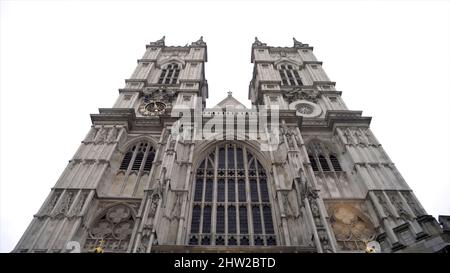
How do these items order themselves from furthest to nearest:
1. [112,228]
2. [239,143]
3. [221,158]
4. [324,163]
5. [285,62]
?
[285,62]
[239,143]
[221,158]
[324,163]
[112,228]

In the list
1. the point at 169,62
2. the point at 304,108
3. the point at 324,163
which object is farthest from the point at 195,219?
the point at 169,62

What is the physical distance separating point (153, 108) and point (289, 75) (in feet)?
47.1

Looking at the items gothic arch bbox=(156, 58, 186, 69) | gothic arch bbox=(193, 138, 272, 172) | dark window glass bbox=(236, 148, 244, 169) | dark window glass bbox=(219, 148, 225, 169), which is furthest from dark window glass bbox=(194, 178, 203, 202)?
gothic arch bbox=(156, 58, 186, 69)

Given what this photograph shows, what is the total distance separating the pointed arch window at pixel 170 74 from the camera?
29.8 meters

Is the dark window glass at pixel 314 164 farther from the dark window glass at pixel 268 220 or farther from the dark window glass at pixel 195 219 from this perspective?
the dark window glass at pixel 195 219

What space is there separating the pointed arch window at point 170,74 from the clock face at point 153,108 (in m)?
4.55

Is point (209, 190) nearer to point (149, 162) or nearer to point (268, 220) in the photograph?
point (268, 220)

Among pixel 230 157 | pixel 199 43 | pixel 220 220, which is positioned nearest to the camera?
pixel 220 220

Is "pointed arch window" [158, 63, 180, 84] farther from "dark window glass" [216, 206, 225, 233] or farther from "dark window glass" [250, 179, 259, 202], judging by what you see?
"dark window glass" [216, 206, 225, 233]

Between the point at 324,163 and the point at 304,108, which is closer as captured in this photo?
the point at 324,163

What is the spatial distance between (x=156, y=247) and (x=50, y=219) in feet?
18.8

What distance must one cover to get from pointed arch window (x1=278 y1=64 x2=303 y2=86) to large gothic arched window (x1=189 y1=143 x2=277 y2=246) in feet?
37.3

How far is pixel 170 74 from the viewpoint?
31469 mm

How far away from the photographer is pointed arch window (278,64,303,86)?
29900mm
